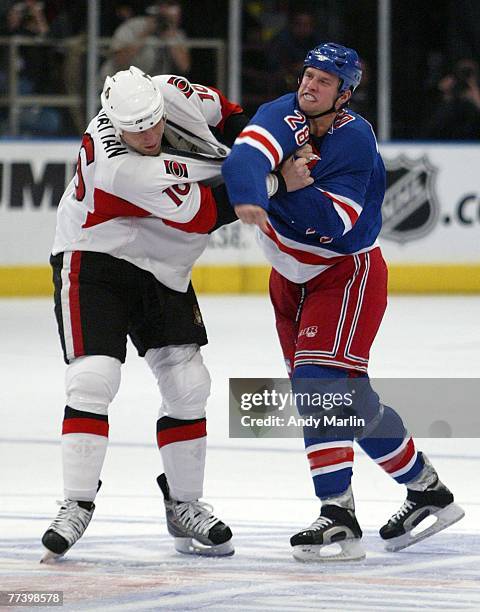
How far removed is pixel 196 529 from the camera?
3879mm

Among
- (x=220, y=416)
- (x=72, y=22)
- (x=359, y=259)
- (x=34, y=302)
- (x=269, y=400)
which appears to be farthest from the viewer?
(x=72, y=22)

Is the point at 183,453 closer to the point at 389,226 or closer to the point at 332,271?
the point at 332,271

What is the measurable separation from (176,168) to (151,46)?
23.3 ft

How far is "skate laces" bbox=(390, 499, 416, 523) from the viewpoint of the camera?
3.96 m

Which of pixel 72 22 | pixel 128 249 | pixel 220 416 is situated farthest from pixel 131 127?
pixel 72 22

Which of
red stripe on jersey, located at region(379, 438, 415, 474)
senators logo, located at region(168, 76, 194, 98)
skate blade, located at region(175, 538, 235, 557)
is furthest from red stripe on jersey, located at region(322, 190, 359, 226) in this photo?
skate blade, located at region(175, 538, 235, 557)

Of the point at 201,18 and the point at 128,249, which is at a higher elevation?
the point at 128,249

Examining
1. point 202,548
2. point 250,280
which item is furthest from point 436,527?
point 250,280

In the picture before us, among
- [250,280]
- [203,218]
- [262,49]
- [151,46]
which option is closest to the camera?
[203,218]

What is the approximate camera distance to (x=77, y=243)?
3893mm

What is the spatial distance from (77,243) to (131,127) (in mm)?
366

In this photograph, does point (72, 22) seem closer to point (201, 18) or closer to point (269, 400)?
point (201, 18)

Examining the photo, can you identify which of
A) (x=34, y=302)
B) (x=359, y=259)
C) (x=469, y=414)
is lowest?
(x=34, y=302)

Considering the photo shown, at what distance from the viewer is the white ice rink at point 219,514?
3.35 meters
